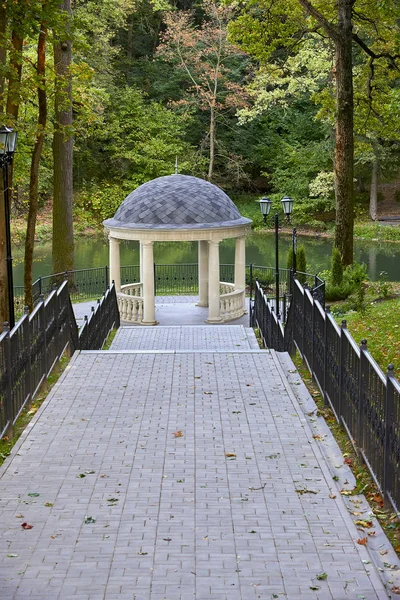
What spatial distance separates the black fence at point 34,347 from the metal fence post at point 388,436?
4099 millimetres

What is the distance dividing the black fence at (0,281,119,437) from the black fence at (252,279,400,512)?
3618 mm

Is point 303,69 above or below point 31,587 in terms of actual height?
above

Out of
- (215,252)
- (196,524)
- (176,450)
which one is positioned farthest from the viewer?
(215,252)

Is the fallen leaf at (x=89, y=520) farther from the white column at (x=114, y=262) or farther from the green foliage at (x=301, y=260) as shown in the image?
the green foliage at (x=301, y=260)

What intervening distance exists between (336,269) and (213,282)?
3.50 meters

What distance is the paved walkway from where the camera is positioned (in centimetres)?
607

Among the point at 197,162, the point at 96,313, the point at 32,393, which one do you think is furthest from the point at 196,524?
the point at 197,162

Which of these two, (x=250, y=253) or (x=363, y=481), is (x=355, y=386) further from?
(x=250, y=253)

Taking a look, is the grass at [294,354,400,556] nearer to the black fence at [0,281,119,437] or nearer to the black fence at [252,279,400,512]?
the black fence at [252,279,400,512]

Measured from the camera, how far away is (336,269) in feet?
77.4

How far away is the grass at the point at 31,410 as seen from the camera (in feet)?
30.1

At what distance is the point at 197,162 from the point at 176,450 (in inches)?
1654

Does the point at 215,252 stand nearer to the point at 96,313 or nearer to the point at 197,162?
the point at 96,313

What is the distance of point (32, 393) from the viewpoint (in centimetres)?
1081
